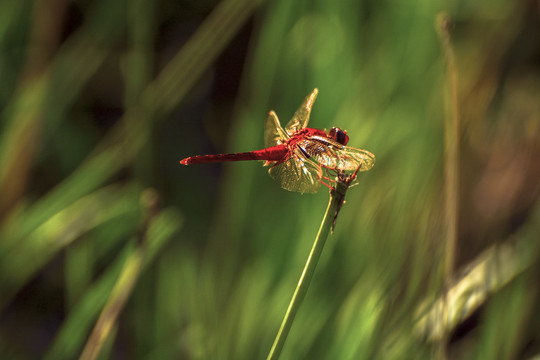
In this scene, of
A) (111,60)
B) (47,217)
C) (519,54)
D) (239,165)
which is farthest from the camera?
(111,60)

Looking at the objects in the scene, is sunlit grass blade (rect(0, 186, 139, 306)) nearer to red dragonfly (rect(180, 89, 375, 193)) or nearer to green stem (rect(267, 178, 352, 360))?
red dragonfly (rect(180, 89, 375, 193))

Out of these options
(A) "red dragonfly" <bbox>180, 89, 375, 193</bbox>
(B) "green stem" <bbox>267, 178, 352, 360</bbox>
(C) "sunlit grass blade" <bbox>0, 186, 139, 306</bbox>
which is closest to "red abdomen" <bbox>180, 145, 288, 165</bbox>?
(A) "red dragonfly" <bbox>180, 89, 375, 193</bbox>

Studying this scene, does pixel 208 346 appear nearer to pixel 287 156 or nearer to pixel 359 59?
pixel 287 156

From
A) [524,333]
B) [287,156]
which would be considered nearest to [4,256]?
[287,156]

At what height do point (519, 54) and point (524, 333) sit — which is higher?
point (519, 54)

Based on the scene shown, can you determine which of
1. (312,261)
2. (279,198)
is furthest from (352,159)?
(279,198)

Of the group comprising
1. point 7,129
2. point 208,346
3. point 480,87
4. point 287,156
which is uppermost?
point 480,87

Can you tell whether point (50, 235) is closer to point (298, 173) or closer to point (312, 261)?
point (298, 173)
